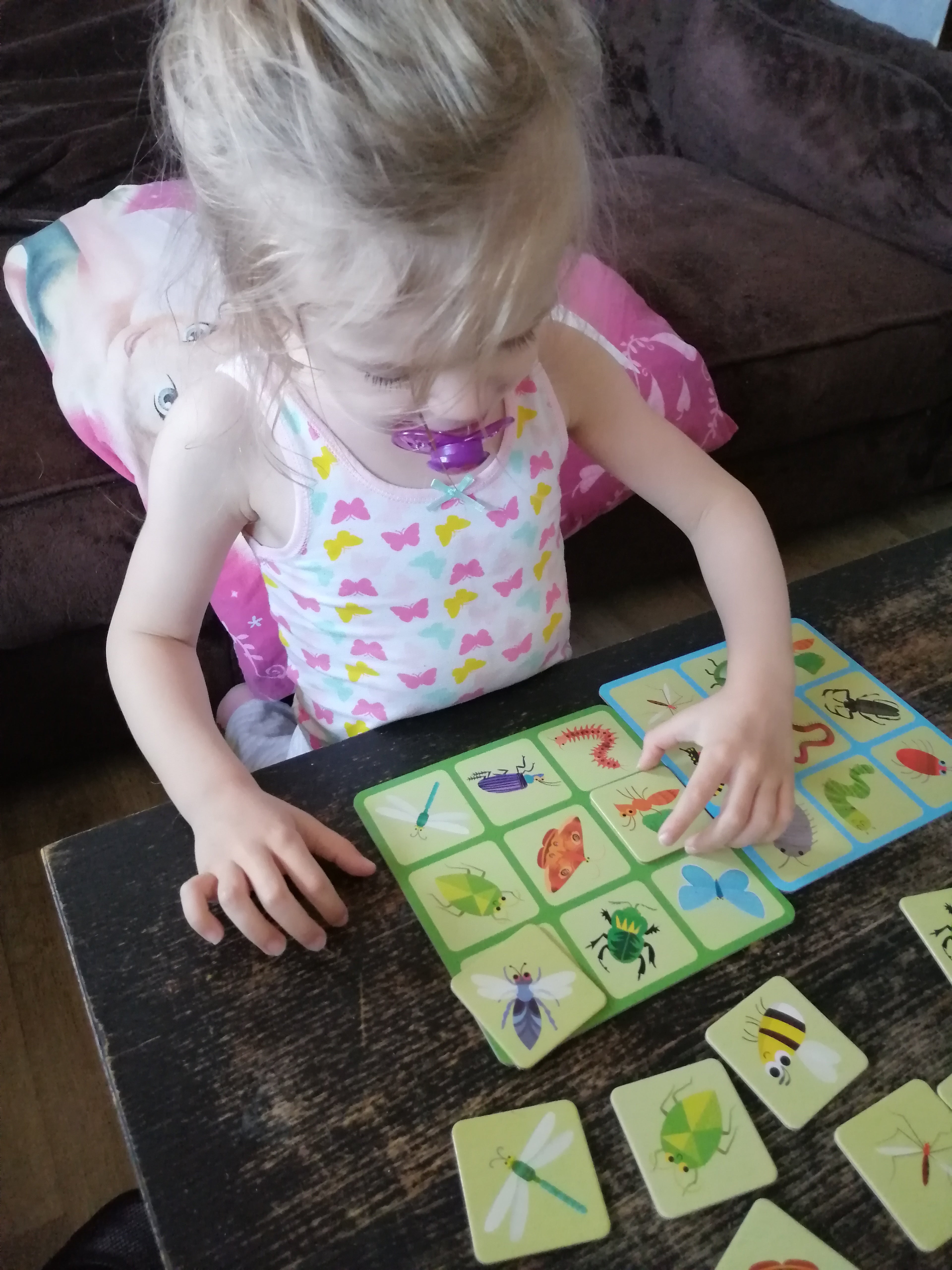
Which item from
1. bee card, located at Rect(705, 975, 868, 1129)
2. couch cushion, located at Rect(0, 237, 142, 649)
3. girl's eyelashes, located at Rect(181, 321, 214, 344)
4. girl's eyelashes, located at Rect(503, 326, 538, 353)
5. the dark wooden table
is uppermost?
girl's eyelashes, located at Rect(503, 326, 538, 353)

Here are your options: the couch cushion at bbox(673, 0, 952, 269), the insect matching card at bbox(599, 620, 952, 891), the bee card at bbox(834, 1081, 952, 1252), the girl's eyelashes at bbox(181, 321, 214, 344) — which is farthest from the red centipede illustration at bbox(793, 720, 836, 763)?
the couch cushion at bbox(673, 0, 952, 269)

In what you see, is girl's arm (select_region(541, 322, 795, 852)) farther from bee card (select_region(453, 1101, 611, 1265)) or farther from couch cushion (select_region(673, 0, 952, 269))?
couch cushion (select_region(673, 0, 952, 269))

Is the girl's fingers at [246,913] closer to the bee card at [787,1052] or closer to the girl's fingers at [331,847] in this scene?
the girl's fingers at [331,847]

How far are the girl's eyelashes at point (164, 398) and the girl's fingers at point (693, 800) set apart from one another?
2.09ft

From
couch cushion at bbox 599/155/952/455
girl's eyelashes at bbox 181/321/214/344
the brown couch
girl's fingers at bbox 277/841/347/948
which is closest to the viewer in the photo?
girl's fingers at bbox 277/841/347/948

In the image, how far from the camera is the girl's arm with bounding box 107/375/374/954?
0.54 m

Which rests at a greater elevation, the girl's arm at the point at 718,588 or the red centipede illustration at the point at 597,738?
the girl's arm at the point at 718,588

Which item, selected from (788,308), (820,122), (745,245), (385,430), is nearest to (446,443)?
(385,430)

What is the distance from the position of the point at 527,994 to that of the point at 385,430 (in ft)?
1.13

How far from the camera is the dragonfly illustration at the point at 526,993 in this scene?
472 mm

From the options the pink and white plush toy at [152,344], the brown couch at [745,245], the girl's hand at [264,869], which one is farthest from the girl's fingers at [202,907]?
the brown couch at [745,245]

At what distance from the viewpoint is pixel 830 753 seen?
0.64m

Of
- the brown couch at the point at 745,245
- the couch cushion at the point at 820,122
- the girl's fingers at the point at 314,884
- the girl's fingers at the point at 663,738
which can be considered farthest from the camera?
the couch cushion at the point at 820,122

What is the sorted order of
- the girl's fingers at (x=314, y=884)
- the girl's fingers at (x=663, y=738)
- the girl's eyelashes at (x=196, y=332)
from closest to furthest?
the girl's fingers at (x=314, y=884) → the girl's fingers at (x=663, y=738) → the girl's eyelashes at (x=196, y=332)
